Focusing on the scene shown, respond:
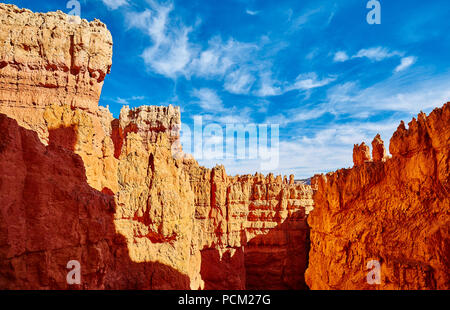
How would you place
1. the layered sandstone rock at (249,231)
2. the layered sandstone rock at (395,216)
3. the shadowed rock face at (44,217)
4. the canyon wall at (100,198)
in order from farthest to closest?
the layered sandstone rock at (249,231) < the layered sandstone rock at (395,216) < the canyon wall at (100,198) < the shadowed rock face at (44,217)

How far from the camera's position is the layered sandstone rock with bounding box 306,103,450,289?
7.82 metres

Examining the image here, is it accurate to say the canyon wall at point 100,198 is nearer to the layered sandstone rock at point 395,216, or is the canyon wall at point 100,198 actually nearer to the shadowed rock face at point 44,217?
the shadowed rock face at point 44,217

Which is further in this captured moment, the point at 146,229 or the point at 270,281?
the point at 270,281

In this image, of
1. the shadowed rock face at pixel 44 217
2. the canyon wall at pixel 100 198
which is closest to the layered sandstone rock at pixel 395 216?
the canyon wall at pixel 100 198

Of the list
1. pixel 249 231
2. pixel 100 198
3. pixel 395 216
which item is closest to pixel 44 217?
pixel 100 198

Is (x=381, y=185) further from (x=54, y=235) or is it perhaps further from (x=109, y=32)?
(x=109, y=32)

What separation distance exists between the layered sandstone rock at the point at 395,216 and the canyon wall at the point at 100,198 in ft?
24.5

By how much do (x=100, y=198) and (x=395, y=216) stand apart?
10678 mm

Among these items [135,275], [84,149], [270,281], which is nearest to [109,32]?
Answer: [84,149]

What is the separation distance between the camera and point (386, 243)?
9.48 metres

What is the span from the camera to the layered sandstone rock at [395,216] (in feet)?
25.7

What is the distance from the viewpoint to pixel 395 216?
951 cm

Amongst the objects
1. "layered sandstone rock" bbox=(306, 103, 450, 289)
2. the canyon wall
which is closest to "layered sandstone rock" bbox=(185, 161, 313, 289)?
the canyon wall

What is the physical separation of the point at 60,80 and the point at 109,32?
6.17 meters
